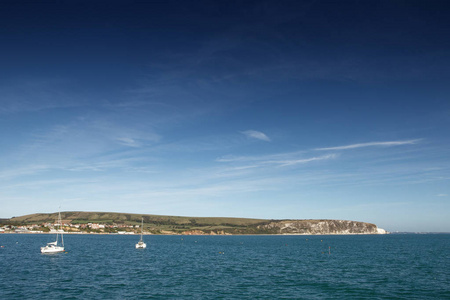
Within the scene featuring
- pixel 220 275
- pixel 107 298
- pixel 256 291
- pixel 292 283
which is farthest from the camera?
pixel 220 275

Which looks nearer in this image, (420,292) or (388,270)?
(420,292)

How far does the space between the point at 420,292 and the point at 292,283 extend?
74.8 feet

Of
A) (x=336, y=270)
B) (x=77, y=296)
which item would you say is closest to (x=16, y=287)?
(x=77, y=296)

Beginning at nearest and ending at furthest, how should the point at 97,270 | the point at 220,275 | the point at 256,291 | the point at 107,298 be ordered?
the point at 107,298, the point at 256,291, the point at 220,275, the point at 97,270

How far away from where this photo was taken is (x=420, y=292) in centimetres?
5644

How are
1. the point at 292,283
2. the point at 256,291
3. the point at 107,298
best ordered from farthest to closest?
the point at 292,283 < the point at 256,291 < the point at 107,298

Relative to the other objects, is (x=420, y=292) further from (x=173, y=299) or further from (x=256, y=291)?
(x=173, y=299)

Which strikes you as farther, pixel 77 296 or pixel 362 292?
pixel 362 292

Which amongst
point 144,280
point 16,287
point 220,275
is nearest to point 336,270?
point 220,275

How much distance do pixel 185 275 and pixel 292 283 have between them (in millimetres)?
24881

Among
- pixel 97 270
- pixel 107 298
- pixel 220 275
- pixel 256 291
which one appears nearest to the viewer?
pixel 107 298

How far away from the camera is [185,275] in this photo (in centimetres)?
7350

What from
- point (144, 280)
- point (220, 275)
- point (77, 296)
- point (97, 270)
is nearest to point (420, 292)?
point (220, 275)

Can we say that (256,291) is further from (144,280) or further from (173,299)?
(144,280)
